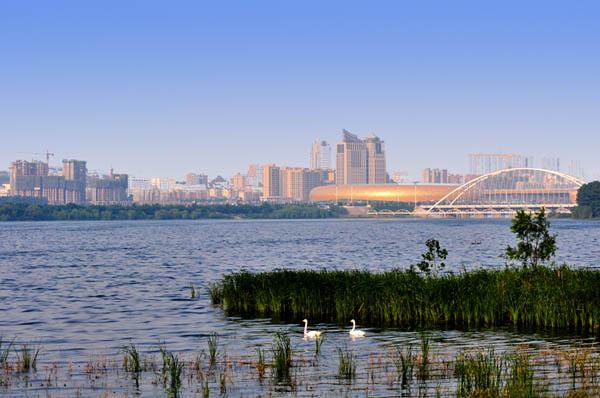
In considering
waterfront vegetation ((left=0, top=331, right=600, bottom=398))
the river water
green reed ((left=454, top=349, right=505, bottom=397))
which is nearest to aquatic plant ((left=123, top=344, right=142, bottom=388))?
waterfront vegetation ((left=0, top=331, right=600, bottom=398))

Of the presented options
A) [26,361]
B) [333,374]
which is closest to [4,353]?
[26,361]

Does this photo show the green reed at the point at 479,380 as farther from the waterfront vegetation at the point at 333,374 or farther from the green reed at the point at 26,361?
the green reed at the point at 26,361

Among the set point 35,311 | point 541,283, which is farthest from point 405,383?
point 35,311

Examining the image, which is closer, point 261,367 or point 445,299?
point 261,367

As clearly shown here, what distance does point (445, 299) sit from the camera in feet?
116

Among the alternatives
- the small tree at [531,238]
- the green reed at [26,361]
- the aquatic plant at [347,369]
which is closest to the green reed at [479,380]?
the aquatic plant at [347,369]

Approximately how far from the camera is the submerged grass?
33.6m

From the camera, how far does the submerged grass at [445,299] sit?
110 feet

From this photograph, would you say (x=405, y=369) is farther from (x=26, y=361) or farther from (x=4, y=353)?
(x=4, y=353)

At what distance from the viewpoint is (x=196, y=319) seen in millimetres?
39469

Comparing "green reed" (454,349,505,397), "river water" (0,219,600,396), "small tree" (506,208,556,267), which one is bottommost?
"river water" (0,219,600,396)

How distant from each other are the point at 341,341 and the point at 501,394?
11216 millimetres

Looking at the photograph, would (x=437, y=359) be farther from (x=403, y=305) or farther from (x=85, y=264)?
(x=85, y=264)

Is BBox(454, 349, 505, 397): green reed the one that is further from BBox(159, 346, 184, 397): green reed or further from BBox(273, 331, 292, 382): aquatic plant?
BBox(159, 346, 184, 397): green reed
